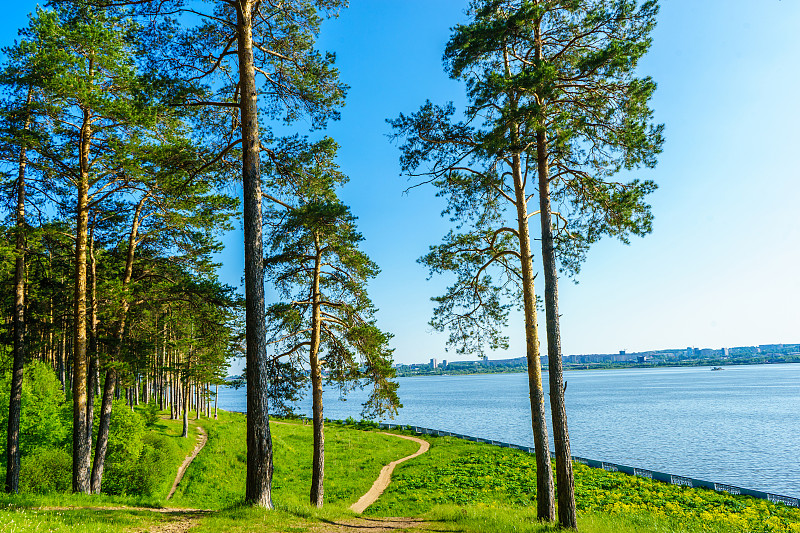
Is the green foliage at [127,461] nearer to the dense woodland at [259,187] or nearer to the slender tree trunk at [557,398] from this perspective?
the dense woodland at [259,187]

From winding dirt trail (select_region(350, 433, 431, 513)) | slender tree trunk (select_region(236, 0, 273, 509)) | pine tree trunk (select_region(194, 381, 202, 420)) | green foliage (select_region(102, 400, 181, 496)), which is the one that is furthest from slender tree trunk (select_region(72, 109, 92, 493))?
pine tree trunk (select_region(194, 381, 202, 420))

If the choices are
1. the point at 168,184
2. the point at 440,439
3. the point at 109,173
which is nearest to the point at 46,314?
the point at 109,173

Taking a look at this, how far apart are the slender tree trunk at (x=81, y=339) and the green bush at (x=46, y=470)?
334 inches

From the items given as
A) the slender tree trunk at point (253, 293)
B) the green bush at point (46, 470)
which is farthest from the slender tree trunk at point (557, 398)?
the green bush at point (46, 470)

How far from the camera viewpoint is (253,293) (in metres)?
8.84

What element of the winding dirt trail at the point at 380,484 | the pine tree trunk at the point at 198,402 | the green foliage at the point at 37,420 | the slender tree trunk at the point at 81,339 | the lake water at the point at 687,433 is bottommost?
the lake water at the point at 687,433

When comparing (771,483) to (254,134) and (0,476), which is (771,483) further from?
(0,476)

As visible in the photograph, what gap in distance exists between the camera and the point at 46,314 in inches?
562

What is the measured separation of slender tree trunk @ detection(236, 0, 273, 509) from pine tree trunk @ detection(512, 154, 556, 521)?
5.66m

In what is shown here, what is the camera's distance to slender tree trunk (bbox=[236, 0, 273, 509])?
8.43 meters

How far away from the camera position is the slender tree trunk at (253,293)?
27.7 ft

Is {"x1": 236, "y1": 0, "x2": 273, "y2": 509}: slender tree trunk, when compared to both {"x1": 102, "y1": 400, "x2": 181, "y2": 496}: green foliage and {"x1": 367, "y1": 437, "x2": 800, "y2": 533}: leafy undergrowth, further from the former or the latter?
{"x1": 102, "y1": 400, "x2": 181, "y2": 496}: green foliage

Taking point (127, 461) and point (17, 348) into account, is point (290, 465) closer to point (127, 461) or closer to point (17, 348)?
point (127, 461)

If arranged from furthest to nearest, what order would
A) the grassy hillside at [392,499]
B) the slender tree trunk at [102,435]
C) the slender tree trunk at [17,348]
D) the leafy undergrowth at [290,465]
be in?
1. the leafy undergrowth at [290,465]
2. the slender tree trunk at [102,435]
3. the slender tree trunk at [17,348]
4. the grassy hillside at [392,499]
